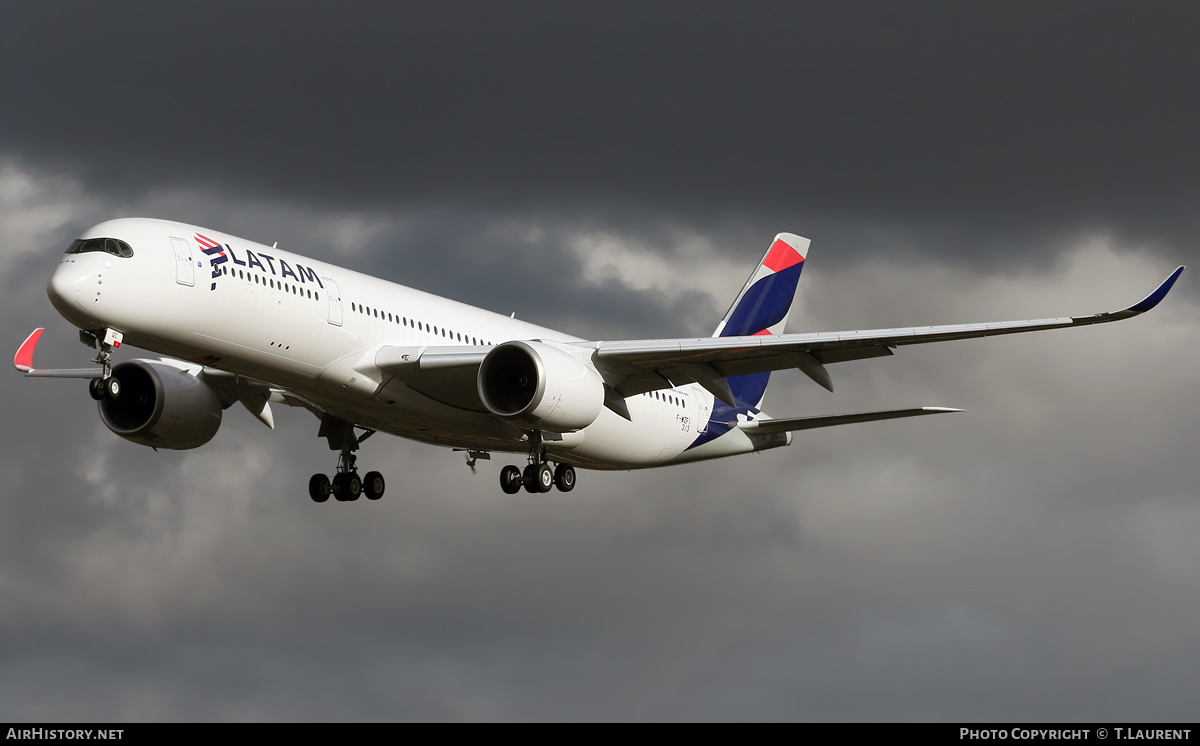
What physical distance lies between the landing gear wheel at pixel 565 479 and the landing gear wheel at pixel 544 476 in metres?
0.50

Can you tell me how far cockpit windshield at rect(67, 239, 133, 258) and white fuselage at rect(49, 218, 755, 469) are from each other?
149mm

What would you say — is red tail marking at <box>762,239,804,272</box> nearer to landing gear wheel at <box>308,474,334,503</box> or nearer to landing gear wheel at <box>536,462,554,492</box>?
landing gear wheel at <box>536,462,554,492</box>

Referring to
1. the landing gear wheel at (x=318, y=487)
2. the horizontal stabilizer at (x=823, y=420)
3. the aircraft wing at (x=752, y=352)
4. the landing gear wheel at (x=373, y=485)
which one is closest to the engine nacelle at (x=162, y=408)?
the landing gear wheel at (x=318, y=487)

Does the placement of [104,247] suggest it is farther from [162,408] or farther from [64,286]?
[162,408]

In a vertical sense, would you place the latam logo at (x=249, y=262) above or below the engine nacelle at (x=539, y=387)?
above

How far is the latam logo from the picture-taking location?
3300 centimetres

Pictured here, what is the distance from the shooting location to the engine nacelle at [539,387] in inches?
1396

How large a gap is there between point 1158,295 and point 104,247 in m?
22.7

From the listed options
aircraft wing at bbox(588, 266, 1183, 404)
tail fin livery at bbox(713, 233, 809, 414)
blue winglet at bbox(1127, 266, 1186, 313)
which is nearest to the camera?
blue winglet at bbox(1127, 266, 1186, 313)

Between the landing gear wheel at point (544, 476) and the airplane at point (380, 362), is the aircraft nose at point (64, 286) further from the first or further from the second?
the landing gear wheel at point (544, 476)

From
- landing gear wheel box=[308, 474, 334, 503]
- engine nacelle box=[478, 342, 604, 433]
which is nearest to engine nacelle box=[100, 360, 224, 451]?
landing gear wheel box=[308, 474, 334, 503]

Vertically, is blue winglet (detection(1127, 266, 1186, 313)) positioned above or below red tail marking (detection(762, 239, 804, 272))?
below
